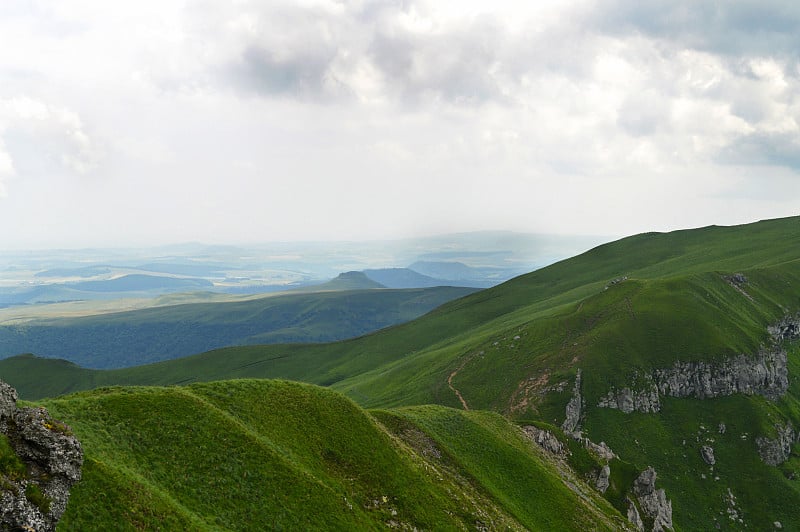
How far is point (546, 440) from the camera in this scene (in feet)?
296

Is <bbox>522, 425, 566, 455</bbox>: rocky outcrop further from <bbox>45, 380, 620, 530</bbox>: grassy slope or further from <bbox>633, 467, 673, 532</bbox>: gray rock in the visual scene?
<bbox>45, 380, 620, 530</bbox>: grassy slope

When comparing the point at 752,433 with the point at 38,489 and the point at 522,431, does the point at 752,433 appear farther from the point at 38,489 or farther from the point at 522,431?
the point at 38,489

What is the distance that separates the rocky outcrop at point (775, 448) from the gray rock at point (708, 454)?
493 inches

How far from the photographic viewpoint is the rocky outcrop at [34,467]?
23938mm

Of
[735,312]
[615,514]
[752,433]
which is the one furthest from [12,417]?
[735,312]

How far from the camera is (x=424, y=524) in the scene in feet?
154

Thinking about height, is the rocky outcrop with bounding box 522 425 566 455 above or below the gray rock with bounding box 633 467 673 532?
above

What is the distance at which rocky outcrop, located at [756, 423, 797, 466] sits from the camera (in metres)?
116

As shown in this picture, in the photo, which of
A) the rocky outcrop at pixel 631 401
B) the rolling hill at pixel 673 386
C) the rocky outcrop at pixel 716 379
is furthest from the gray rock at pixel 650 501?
the rocky outcrop at pixel 716 379

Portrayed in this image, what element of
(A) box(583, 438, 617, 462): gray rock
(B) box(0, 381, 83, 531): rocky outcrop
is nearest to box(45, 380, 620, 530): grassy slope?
(B) box(0, 381, 83, 531): rocky outcrop

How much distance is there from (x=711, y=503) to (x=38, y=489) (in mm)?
127493

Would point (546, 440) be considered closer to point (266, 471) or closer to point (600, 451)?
point (600, 451)

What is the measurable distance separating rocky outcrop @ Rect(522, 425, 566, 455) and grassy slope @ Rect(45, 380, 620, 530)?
19.5 m

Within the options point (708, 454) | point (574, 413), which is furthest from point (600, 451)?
point (708, 454)
